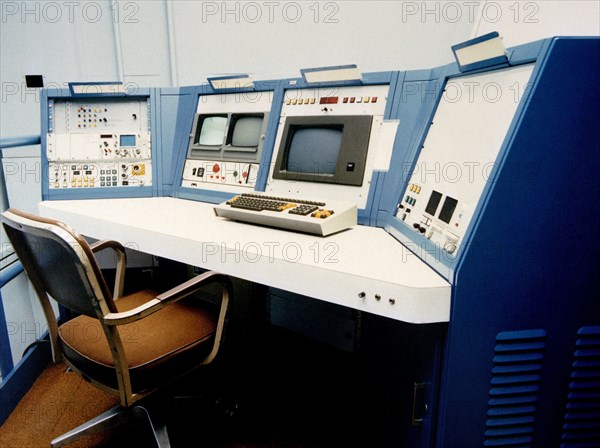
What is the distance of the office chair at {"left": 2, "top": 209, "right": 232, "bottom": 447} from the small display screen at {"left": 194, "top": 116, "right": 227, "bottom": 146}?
0.61 meters

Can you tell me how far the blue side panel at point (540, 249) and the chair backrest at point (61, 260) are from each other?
30.9 inches

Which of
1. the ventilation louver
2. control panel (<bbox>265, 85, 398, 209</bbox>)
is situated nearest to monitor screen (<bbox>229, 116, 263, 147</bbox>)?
control panel (<bbox>265, 85, 398, 209</bbox>)

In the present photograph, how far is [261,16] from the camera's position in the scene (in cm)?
279

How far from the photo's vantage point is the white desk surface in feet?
2.89

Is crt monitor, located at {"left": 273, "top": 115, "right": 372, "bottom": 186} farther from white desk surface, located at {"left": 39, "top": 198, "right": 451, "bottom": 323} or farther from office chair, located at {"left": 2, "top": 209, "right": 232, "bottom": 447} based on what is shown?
office chair, located at {"left": 2, "top": 209, "right": 232, "bottom": 447}

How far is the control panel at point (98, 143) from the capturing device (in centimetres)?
186

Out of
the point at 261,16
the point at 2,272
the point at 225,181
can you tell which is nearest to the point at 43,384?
the point at 2,272

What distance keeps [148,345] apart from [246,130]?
901 millimetres

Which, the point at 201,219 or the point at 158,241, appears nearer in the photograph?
the point at 158,241

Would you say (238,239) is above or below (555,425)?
above

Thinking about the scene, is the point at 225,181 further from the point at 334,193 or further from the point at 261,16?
the point at 261,16

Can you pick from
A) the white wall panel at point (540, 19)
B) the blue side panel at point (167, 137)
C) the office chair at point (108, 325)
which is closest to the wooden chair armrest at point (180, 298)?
the office chair at point (108, 325)

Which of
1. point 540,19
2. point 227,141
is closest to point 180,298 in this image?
point 227,141

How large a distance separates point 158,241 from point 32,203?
210 cm
